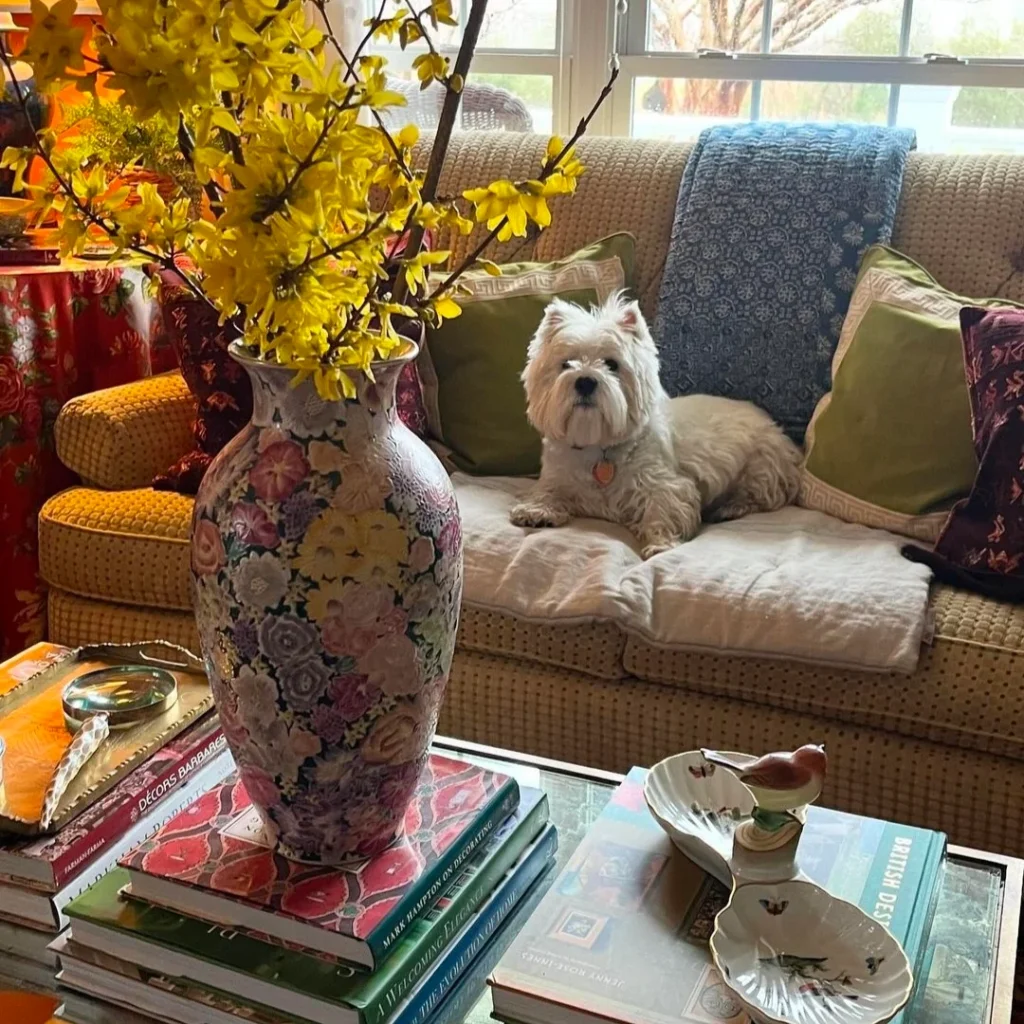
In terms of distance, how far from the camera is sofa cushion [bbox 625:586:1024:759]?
1.62 m

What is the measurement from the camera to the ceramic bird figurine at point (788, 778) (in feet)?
3.13

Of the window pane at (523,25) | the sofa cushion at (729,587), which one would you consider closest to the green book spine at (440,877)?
the sofa cushion at (729,587)

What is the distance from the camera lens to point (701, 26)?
287 cm

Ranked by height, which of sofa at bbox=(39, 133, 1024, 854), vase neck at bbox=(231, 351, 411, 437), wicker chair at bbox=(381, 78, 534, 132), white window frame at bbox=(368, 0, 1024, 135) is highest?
white window frame at bbox=(368, 0, 1024, 135)

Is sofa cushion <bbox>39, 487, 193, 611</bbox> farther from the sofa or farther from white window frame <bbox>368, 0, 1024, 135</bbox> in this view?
white window frame <bbox>368, 0, 1024, 135</bbox>

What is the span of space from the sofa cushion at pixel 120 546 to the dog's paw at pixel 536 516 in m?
0.55

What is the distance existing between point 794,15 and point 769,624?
171cm

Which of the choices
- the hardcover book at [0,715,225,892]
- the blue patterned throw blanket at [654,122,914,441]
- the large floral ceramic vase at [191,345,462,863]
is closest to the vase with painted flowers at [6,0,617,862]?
the large floral ceramic vase at [191,345,462,863]

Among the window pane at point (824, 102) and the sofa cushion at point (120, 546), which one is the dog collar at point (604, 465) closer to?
the sofa cushion at point (120, 546)

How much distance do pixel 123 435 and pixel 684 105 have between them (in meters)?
1.60

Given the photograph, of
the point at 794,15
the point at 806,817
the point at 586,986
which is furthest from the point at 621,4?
the point at 586,986

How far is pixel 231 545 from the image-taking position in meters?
0.92

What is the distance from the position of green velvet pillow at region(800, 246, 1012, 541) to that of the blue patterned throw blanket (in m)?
0.08

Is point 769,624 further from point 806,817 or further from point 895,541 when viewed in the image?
point 806,817
